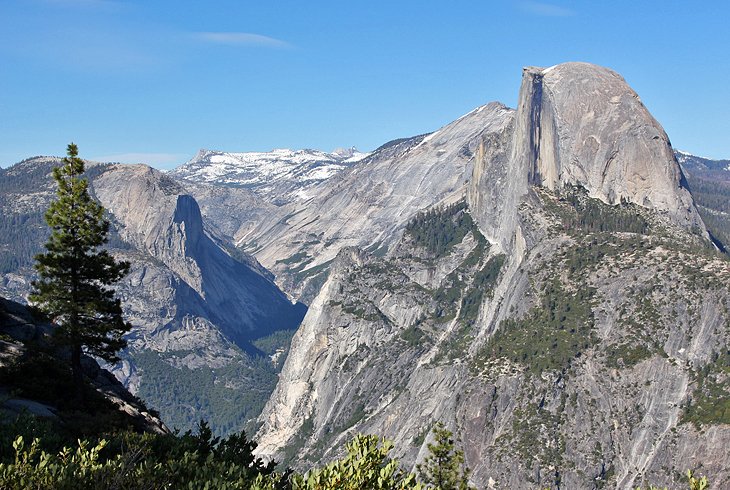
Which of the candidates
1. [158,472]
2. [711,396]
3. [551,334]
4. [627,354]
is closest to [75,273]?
[158,472]

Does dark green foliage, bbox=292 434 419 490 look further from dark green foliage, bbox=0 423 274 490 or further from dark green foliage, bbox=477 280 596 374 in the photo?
dark green foliage, bbox=477 280 596 374

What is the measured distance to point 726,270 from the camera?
586ft

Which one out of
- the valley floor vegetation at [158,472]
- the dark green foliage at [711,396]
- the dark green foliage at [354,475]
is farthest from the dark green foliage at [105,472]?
the dark green foliage at [711,396]

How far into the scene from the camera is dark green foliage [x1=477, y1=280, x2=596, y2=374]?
7111 inches

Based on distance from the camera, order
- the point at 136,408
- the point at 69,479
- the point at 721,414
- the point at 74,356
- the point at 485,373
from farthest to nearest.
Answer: the point at 485,373 < the point at 721,414 < the point at 136,408 < the point at 74,356 < the point at 69,479

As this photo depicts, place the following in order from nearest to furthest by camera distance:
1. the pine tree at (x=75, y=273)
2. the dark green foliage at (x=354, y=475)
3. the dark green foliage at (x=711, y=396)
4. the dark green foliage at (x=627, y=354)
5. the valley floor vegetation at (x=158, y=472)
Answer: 1. the dark green foliage at (x=354, y=475)
2. the valley floor vegetation at (x=158, y=472)
3. the pine tree at (x=75, y=273)
4. the dark green foliage at (x=711, y=396)
5. the dark green foliage at (x=627, y=354)

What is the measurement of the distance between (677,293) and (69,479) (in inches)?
6978

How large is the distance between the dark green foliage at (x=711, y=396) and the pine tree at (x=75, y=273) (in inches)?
5049

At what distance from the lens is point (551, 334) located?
18650 centimetres

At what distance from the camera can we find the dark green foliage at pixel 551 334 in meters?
181

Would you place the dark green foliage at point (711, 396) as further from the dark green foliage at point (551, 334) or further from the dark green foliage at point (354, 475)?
the dark green foliage at point (354, 475)

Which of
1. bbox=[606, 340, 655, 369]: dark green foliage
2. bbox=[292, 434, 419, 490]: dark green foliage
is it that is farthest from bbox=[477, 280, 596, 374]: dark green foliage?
bbox=[292, 434, 419, 490]: dark green foliage

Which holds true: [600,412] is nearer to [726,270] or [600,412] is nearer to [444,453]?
[726,270]

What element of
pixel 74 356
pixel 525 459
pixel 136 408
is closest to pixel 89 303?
pixel 74 356
